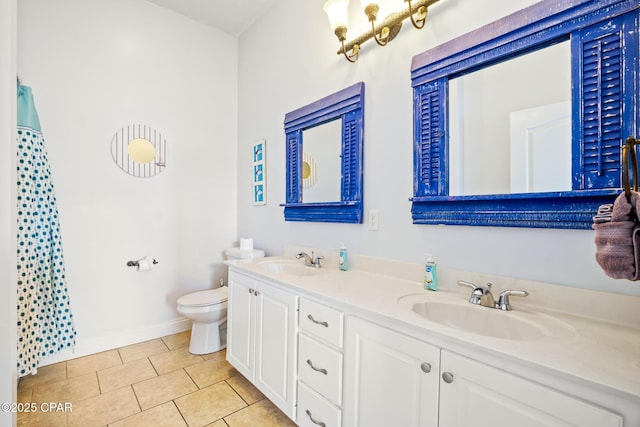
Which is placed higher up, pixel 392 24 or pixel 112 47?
pixel 112 47

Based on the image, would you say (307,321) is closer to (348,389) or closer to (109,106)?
(348,389)

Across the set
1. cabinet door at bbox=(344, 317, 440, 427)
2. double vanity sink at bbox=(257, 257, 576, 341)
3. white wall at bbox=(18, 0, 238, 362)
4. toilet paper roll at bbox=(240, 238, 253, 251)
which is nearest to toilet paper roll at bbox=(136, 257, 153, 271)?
white wall at bbox=(18, 0, 238, 362)

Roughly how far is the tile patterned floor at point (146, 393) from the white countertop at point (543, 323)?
2.66ft

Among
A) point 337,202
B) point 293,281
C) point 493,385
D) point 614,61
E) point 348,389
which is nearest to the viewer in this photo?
point 493,385

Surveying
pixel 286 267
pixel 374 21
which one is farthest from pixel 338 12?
pixel 286 267

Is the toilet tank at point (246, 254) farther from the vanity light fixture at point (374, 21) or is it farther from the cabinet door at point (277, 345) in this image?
the vanity light fixture at point (374, 21)

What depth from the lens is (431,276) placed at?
4.44 feet

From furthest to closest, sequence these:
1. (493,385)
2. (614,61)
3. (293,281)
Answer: (293,281), (614,61), (493,385)

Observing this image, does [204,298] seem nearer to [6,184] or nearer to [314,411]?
[314,411]

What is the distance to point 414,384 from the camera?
960 mm

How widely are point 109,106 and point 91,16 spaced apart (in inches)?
26.4

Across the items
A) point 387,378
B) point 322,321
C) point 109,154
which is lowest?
point 387,378

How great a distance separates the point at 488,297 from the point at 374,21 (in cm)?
143

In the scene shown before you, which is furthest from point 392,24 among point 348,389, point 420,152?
point 348,389
